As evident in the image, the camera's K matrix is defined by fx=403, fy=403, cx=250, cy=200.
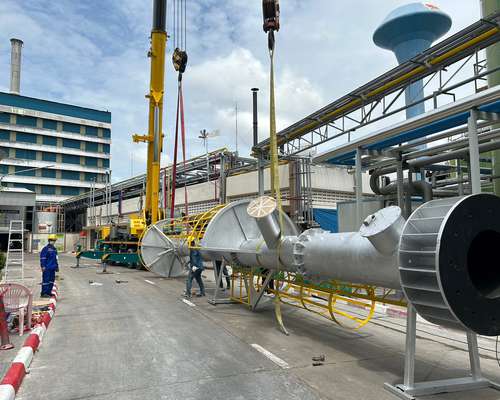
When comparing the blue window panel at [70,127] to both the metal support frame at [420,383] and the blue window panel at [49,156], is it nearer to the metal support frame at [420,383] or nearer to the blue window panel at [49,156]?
the blue window panel at [49,156]

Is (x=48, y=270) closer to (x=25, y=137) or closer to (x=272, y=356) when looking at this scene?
(x=272, y=356)

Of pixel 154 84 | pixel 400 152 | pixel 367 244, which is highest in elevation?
pixel 154 84

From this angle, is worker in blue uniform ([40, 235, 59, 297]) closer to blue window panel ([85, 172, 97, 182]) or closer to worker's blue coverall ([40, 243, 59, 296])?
worker's blue coverall ([40, 243, 59, 296])

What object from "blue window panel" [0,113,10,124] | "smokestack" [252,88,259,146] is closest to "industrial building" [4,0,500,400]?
"smokestack" [252,88,259,146]

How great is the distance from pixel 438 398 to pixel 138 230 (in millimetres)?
17344

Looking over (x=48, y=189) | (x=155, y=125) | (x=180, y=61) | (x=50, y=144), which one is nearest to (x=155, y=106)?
(x=155, y=125)

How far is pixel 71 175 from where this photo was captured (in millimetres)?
73562

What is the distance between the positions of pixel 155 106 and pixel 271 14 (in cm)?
1362

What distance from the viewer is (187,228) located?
1375 centimetres

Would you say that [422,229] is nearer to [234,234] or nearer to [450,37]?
[234,234]

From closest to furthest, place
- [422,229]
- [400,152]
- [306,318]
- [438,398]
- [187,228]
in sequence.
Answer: [422,229]
[438,398]
[400,152]
[306,318]
[187,228]

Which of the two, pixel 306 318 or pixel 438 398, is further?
pixel 306 318

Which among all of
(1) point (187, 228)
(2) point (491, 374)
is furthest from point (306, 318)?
(1) point (187, 228)

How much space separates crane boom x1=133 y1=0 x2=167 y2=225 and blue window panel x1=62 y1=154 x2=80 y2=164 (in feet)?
199
